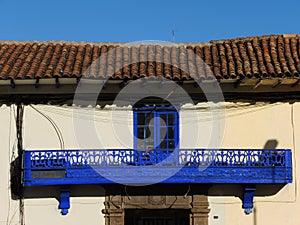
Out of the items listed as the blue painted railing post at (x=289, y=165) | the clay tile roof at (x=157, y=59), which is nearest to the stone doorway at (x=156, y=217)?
the blue painted railing post at (x=289, y=165)

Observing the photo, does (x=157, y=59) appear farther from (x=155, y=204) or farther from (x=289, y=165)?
(x=289, y=165)

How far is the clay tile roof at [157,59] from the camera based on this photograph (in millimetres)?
14328

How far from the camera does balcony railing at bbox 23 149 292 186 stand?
1397 centimetres

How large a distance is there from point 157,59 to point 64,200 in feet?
13.2

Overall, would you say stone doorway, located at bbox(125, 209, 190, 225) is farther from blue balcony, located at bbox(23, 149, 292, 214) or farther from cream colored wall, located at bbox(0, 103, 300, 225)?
blue balcony, located at bbox(23, 149, 292, 214)

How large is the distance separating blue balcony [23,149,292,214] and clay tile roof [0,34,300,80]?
172 centimetres

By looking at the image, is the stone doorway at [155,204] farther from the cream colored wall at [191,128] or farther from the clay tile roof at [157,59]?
the clay tile roof at [157,59]

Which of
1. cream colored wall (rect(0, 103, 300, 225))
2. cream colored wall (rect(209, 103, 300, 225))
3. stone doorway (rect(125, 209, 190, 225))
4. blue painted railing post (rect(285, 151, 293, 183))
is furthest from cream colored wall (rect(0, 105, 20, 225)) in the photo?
blue painted railing post (rect(285, 151, 293, 183))

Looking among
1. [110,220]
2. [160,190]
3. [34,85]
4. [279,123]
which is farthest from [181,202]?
[34,85]

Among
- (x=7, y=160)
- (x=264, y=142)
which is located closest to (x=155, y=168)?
(x=264, y=142)

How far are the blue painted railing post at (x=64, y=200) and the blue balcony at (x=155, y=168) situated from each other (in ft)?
1.31


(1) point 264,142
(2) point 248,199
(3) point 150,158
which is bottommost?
(2) point 248,199

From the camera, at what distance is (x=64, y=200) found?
14547 millimetres

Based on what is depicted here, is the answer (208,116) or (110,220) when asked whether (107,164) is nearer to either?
(110,220)
